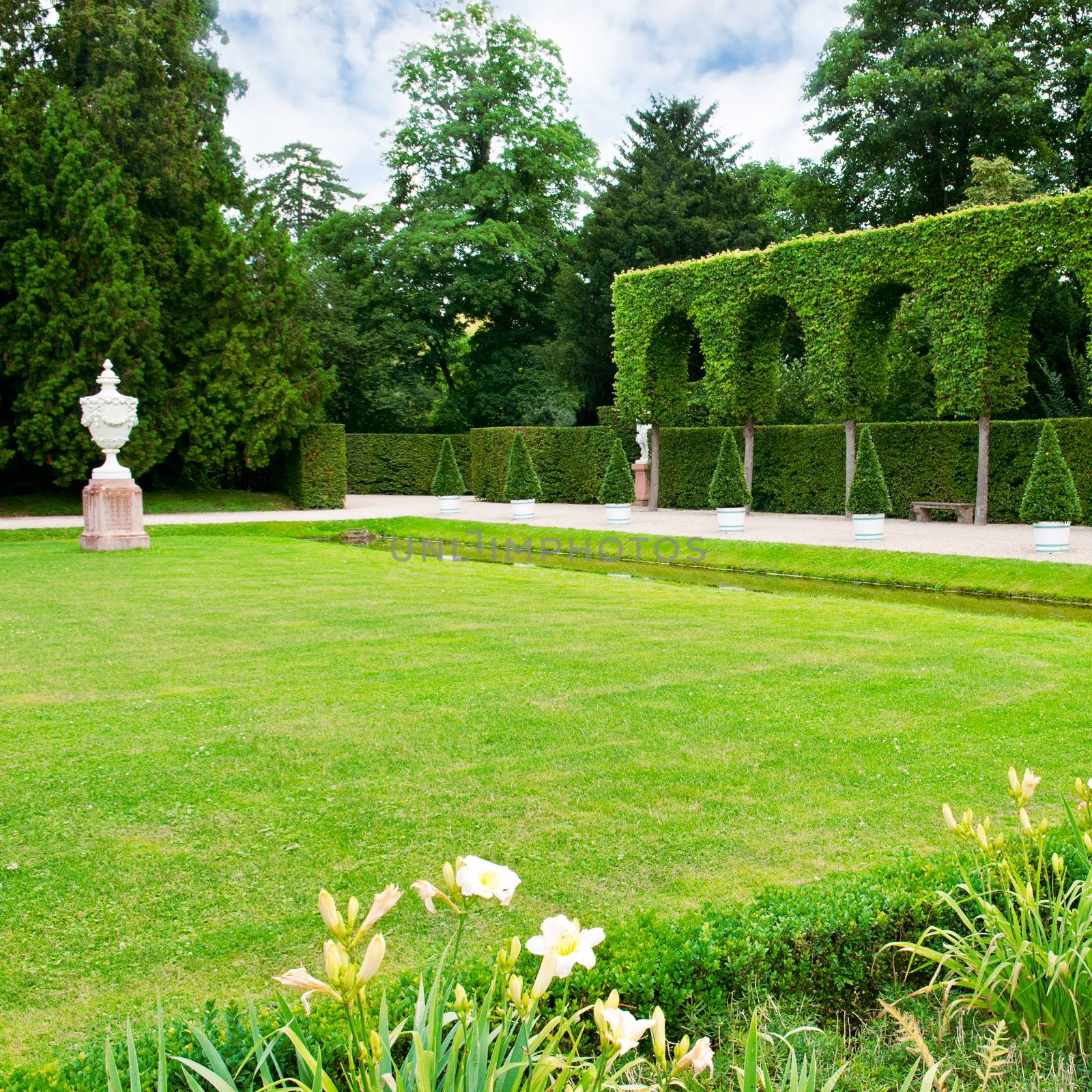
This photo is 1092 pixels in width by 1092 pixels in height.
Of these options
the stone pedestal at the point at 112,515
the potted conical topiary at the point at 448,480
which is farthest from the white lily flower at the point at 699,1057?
the potted conical topiary at the point at 448,480

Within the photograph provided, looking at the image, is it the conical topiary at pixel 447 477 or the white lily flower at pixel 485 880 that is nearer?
the white lily flower at pixel 485 880

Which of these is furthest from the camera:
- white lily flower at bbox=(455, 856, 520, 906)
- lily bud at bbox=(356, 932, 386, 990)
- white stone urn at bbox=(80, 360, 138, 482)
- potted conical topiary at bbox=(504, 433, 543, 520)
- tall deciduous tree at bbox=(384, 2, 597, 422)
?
tall deciduous tree at bbox=(384, 2, 597, 422)

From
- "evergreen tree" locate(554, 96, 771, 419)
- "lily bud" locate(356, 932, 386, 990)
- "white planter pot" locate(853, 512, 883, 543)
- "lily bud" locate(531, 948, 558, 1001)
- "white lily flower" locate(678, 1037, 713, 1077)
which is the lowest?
"white planter pot" locate(853, 512, 883, 543)

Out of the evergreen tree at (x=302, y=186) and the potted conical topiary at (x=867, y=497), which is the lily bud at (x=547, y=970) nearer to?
the potted conical topiary at (x=867, y=497)

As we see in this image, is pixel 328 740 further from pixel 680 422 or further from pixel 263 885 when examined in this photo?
pixel 680 422

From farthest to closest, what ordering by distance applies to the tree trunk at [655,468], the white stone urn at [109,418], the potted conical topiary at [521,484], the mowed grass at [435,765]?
1. the tree trunk at [655,468]
2. the potted conical topiary at [521,484]
3. the white stone urn at [109,418]
4. the mowed grass at [435,765]

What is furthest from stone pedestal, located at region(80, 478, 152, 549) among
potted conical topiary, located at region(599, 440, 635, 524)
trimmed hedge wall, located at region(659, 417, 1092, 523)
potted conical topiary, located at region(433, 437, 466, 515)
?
trimmed hedge wall, located at region(659, 417, 1092, 523)

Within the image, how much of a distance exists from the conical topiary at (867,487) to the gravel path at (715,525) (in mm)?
544

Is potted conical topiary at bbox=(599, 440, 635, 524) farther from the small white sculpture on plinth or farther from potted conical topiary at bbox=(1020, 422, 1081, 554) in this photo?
the small white sculpture on plinth

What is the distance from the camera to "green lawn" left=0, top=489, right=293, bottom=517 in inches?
893

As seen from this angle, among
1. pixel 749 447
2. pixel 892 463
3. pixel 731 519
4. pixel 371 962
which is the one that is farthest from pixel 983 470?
pixel 371 962

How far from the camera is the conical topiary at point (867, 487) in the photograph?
1605 centimetres

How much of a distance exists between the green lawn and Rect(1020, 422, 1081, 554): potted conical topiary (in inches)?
685

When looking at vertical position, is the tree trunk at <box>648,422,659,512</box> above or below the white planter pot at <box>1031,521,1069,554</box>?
above
